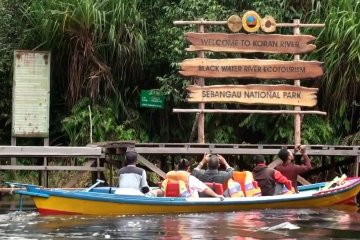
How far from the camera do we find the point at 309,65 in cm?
1691

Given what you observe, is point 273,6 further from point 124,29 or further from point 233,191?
point 233,191

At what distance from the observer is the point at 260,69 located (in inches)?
663

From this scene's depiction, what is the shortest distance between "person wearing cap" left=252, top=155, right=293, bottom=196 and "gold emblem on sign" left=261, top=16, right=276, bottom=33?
11.3 ft

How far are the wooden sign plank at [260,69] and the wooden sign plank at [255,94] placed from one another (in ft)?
0.82

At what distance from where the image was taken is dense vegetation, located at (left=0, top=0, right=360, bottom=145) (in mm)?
18312

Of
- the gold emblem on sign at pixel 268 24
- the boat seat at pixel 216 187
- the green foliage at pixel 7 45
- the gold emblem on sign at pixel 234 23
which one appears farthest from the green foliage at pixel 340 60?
the green foliage at pixel 7 45

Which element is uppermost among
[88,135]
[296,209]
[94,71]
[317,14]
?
[317,14]

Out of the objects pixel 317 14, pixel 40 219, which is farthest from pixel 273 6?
pixel 40 219

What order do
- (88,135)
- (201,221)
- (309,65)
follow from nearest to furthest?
A: (201,221) → (309,65) → (88,135)

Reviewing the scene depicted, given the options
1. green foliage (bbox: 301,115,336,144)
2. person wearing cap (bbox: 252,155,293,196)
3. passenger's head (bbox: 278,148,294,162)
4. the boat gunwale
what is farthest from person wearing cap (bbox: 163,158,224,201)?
green foliage (bbox: 301,115,336,144)

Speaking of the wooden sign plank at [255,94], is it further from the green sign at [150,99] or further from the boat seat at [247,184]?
the boat seat at [247,184]

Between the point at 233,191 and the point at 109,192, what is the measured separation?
222 cm

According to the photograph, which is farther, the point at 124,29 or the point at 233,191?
the point at 124,29

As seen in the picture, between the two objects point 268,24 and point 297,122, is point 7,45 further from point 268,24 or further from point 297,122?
point 297,122
